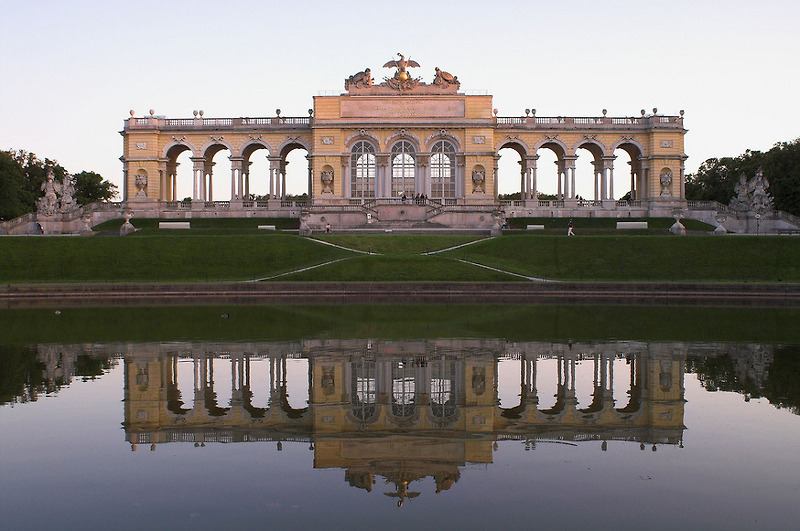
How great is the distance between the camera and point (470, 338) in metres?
21.8

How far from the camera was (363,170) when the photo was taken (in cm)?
6981

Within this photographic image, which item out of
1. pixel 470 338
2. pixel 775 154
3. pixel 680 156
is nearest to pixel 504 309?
pixel 470 338

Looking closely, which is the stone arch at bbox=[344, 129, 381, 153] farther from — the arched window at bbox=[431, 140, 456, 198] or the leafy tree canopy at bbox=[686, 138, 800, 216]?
the leafy tree canopy at bbox=[686, 138, 800, 216]

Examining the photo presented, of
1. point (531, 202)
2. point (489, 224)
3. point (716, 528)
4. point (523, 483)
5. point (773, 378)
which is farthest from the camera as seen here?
point (531, 202)

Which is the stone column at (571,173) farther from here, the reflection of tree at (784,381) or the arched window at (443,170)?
the reflection of tree at (784,381)

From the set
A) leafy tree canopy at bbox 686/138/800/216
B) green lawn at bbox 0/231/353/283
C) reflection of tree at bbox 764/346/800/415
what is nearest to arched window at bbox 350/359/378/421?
reflection of tree at bbox 764/346/800/415

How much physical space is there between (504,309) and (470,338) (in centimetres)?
925

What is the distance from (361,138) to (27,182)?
123ft

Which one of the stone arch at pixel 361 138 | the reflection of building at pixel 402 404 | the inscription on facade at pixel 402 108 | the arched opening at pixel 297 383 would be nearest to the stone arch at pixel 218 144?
the stone arch at pixel 361 138

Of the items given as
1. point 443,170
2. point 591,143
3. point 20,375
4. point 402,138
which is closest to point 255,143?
point 402,138

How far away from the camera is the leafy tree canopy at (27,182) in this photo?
70.7 metres

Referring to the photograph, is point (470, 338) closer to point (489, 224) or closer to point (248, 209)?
point (489, 224)

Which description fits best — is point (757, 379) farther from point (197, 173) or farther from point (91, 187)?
point (91, 187)

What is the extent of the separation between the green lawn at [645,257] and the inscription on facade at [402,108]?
23081mm
